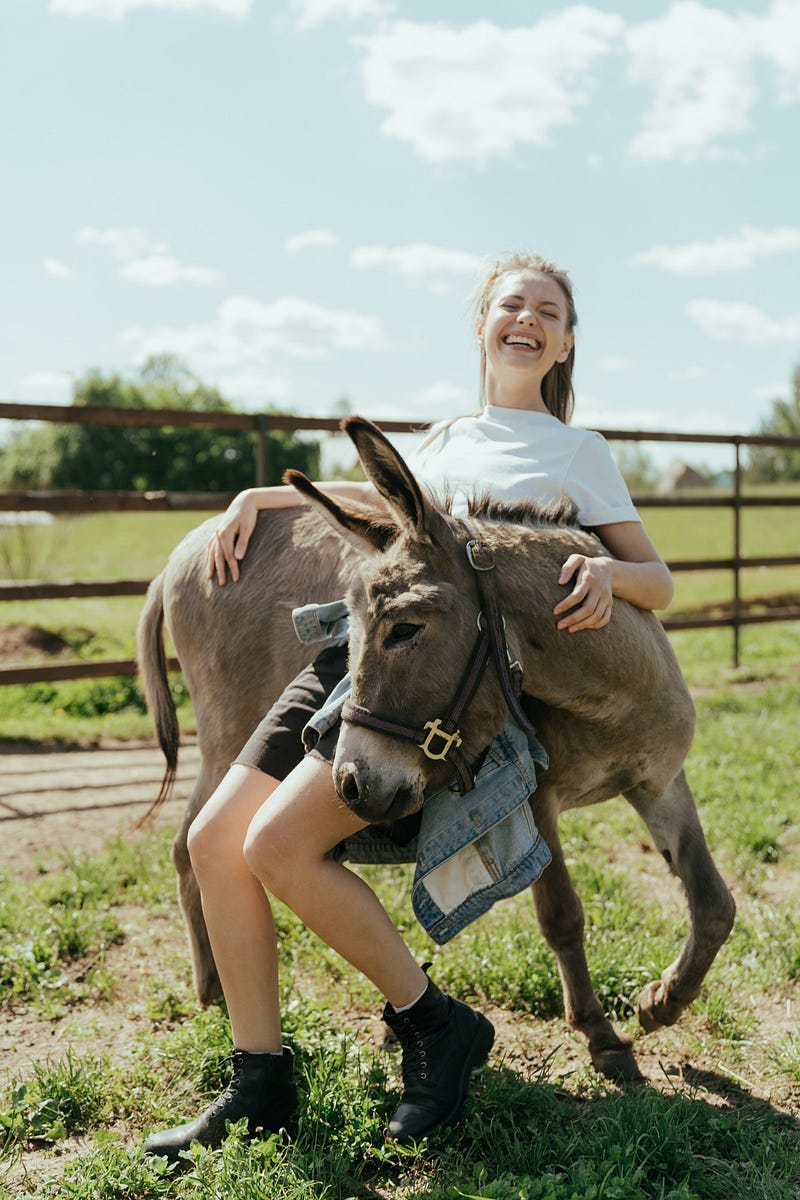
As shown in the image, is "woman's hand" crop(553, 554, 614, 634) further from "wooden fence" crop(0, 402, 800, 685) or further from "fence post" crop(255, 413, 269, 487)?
"fence post" crop(255, 413, 269, 487)

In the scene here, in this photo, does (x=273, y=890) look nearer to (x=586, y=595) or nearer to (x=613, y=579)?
(x=586, y=595)

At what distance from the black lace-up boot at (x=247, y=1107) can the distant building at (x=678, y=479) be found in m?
45.0

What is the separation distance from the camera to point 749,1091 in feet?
8.73

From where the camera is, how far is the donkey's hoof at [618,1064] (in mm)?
2691

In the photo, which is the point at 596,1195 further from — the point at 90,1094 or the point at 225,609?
the point at 225,609

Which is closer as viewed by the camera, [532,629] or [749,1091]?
[532,629]

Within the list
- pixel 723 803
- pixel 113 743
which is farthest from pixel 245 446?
pixel 723 803

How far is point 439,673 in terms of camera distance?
215 centimetres

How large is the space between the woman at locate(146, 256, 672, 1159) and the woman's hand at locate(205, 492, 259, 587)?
0.64m

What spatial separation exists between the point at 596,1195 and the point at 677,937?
5.36ft

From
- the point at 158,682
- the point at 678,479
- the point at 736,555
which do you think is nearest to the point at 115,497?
the point at 158,682

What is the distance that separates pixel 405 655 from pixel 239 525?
120 centimetres

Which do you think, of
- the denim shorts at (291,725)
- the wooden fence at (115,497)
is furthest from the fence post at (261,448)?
the denim shorts at (291,725)

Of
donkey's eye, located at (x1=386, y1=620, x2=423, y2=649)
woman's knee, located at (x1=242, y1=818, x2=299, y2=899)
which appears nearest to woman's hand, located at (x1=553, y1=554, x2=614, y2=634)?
donkey's eye, located at (x1=386, y1=620, x2=423, y2=649)
